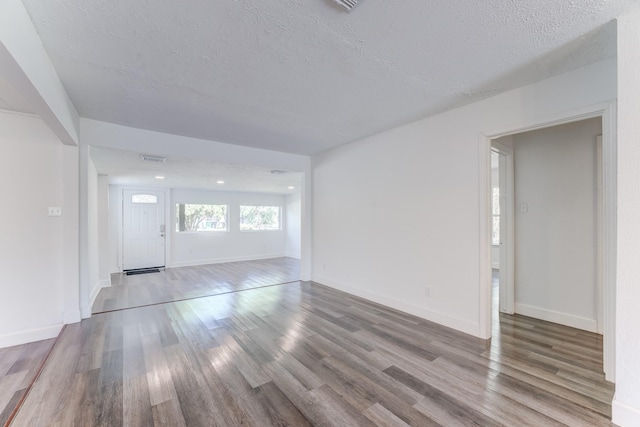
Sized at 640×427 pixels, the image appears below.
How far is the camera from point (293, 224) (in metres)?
9.45

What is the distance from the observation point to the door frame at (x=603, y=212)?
1.95 meters

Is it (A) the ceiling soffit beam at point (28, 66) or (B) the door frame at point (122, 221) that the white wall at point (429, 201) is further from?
(B) the door frame at point (122, 221)

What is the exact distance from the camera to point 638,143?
1.54 meters

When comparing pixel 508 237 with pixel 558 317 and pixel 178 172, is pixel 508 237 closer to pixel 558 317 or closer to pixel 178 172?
pixel 558 317

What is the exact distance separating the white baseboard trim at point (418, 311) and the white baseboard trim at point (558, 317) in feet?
3.71

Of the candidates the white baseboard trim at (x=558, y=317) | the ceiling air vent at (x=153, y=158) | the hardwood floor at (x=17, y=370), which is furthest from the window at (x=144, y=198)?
the white baseboard trim at (x=558, y=317)

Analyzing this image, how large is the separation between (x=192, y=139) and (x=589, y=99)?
14.8ft

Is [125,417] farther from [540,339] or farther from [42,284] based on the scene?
[540,339]

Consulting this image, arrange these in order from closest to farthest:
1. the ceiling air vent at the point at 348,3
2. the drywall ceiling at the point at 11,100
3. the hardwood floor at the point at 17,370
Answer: the ceiling air vent at the point at 348,3
the hardwood floor at the point at 17,370
the drywall ceiling at the point at 11,100

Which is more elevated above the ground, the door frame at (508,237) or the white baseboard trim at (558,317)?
A: the door frame at (508,237)

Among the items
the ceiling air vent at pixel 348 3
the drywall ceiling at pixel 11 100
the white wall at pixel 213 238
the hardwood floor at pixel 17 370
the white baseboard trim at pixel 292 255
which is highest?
the ceiling air vent at pixel 348 3

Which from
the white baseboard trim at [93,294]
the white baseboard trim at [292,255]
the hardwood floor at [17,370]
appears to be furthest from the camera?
the white baseboard trim at [292,255]

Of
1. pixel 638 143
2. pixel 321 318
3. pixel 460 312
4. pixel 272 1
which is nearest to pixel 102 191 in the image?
pixel 321 318

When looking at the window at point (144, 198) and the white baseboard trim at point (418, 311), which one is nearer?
the white baseboard trim at point (418, 311)
